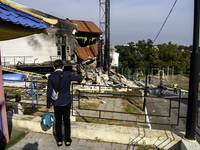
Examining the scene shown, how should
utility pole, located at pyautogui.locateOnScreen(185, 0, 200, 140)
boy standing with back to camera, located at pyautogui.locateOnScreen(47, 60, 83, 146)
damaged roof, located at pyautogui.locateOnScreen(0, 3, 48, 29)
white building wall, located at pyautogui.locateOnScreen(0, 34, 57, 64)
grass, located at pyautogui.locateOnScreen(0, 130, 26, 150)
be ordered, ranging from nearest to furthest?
damaged roof, located at pyautogui.locateOnScreen(0, 3, 48, 29) < utility pole, located at pyautogui.locateOnScreen(185, 0, 200, 140) < boy standing with back to camera, located at pyautogui.locateOnScreen(47, 60, 83, 146) < grass, located at pyautogui.locateOnScreen(0, 130, 26, 150) < white building wall, located at pyautogui.locateOnScreen(0, 34, 57, 64)

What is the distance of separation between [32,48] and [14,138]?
17.5 meters

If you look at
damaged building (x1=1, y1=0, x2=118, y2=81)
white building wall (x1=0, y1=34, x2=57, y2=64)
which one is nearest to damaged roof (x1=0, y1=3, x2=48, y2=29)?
damaged building (x1=1, y1=0, x2=118, y2=81)

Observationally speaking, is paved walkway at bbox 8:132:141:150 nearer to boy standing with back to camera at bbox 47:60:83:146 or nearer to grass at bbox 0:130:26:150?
grass at bbox 0:130:26:150

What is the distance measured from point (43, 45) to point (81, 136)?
17978 millimetres

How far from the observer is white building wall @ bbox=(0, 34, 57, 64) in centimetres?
1800

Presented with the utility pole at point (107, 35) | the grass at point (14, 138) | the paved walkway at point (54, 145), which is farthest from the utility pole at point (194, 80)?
the utility pole at point (107, 35)

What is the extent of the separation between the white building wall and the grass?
55.9 feet

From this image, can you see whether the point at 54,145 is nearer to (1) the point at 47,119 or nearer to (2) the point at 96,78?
(1) the point at 47,119

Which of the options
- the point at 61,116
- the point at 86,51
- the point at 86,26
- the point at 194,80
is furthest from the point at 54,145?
the point at 86,26

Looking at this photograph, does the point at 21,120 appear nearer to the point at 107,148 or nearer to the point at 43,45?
the point at 107,148

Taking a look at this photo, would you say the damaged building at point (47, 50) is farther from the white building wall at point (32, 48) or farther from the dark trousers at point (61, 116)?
the dark trousers at point (61, 116)

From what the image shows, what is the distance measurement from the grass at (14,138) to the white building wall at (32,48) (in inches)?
671

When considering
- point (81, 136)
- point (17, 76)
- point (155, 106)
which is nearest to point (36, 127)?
point (81, 136)

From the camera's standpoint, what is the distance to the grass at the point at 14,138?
9.69ft
